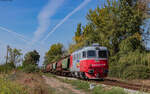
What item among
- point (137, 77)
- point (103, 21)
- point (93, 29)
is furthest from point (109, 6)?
point (137, 77)

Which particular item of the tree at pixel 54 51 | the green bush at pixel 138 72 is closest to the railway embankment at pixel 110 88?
the green bush at pixel 138 72

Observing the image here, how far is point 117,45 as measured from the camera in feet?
105

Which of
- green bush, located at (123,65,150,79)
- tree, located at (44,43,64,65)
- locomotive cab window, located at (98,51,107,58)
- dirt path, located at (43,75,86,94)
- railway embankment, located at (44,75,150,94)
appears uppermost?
tree, located at (44,43,64,65)

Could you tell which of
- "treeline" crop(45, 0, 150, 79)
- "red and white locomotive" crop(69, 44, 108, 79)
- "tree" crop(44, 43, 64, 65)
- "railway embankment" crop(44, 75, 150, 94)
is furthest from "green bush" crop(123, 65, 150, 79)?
"tree" crop(44, 43, 64, 65)

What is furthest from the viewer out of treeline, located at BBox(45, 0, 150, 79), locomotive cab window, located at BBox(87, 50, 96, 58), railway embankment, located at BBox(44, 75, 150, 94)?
treeline, located at BBox(45, 0, 150, 79)

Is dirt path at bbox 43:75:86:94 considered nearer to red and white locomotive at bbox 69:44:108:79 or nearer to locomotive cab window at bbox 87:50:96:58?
red and white locomotive at bbox 69:44:108:79

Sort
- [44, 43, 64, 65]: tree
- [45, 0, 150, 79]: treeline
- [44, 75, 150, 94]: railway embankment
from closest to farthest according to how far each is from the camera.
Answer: [44, 75, 150, 94]: railway embankment
[45, 0, 150, 79]: treeline
[44, 43, 64, 65]: tree

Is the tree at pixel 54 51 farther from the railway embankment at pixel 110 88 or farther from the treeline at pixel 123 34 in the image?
the railway embankment at pixel 110 88

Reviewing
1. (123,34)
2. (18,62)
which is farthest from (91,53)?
(18,62)

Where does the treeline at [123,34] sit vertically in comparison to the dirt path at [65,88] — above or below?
above

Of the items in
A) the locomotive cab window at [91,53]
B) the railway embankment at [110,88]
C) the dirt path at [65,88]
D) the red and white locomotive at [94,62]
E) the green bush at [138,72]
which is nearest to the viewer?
the railway embankment at [110,88]

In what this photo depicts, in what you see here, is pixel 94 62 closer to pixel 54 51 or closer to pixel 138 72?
pixel 138 72

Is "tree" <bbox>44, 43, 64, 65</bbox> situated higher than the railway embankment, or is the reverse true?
"tree" <bbox>44, 43, 64, 65</bbox>

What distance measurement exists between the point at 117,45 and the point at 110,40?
1378 mm
